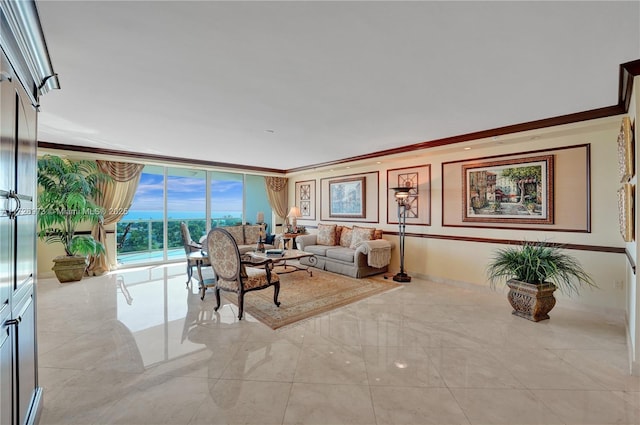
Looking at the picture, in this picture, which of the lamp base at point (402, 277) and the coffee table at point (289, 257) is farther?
the lamp base at point (402, 277)

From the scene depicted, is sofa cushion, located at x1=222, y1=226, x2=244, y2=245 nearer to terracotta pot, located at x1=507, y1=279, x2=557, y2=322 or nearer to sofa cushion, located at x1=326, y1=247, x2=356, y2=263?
sofa cushion, located at x1=326, y1=247, x2=356, y2=263

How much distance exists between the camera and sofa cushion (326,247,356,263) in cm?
550

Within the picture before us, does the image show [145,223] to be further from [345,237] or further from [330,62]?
[330,62]

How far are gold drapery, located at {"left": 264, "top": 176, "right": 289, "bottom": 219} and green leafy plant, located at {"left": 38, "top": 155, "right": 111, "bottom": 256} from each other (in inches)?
157

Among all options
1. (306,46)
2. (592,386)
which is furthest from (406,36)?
(592,386)

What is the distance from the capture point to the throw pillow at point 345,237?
6.36 meters

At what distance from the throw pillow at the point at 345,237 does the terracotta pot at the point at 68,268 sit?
16.4 ft

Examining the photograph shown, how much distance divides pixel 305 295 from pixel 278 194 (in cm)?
473

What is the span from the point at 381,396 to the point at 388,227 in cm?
425

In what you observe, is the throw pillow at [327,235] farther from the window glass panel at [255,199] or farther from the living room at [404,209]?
the window glass panel at [255,199]

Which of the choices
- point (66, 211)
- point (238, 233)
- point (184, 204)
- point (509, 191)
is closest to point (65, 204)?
point (66, 211)

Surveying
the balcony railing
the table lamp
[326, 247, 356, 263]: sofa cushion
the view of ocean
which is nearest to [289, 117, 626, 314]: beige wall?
[326, 247, 356, 263]: sofa cushion

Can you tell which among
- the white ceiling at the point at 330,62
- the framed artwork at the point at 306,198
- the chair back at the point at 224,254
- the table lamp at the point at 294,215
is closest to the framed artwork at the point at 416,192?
the white ceiling at the point at 330,62

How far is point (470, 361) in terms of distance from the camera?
2471mm
